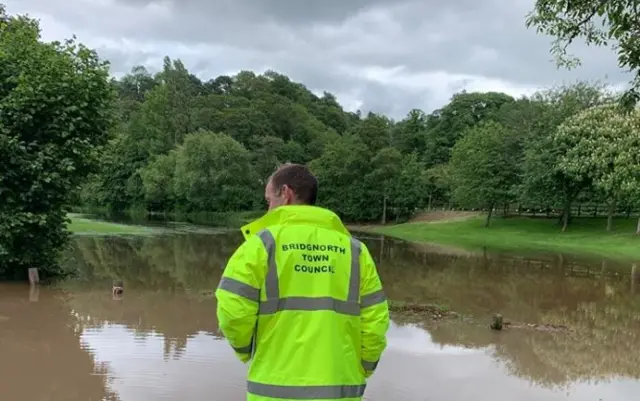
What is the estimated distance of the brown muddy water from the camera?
8188 millimetres

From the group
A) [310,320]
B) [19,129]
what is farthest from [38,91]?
[310,320]

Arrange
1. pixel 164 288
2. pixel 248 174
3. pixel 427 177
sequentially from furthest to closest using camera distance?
pixel 248 174 → pixel 427 177 → pixel 164 288

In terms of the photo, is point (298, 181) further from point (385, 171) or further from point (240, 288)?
point (385, 171)

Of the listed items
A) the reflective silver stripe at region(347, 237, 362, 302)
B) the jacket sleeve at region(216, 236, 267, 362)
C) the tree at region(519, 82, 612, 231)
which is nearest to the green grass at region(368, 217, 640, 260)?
the tree at region(519, 82, 612, 231)

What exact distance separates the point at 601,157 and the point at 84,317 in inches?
1086

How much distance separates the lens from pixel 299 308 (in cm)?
296

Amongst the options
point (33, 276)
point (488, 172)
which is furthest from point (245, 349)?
point (488, 172)

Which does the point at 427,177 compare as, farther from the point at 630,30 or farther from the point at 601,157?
the point at 630,30

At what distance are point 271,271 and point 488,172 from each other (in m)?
44.2

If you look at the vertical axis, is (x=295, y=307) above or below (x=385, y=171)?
below

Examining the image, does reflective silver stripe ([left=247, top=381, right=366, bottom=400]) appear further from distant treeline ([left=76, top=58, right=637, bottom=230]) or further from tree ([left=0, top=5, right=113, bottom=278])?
distant treeline ([left=76, top=58, right=637, bottom=230])

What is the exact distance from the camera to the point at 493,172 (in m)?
45.4

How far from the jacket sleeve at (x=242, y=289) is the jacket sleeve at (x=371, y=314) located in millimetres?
555

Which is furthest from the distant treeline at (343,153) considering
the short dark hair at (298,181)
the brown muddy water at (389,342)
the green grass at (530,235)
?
the short dark hair at (298,181)
